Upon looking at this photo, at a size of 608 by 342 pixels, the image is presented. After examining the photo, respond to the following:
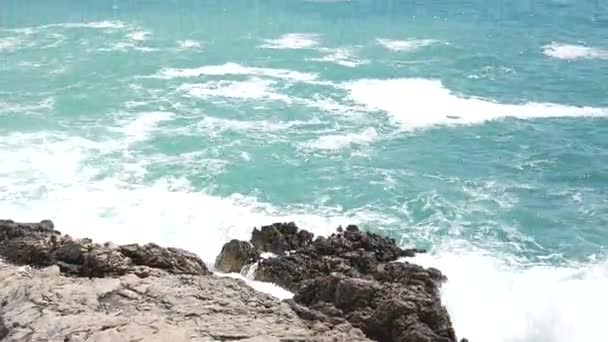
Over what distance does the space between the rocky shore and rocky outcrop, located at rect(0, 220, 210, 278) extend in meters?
0.02

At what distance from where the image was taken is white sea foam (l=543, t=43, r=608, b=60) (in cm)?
4562

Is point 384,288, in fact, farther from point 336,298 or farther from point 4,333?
point 4,333

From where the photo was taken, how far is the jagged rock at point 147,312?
14.0 m

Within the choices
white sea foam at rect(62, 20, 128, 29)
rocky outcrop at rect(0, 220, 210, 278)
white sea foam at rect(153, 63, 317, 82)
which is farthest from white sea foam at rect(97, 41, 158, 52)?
rocky outcrop at rect(0, 220, 210, 278)

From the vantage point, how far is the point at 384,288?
1608 cm

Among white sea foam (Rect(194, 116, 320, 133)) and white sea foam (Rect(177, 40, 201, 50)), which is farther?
white sea foam (Rect(177, 40, 201, 50))

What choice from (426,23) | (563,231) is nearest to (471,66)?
(426,23)

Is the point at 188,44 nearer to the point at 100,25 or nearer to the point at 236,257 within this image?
the point at 100,25

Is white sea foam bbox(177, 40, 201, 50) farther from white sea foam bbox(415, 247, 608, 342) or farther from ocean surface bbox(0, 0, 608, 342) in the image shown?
white sea foam bbox(415, 247, 608, 342)

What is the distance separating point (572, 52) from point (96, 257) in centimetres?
3642

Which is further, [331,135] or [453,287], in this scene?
[331,135]

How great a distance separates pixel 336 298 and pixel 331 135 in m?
18.1

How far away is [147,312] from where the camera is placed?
48.1ft

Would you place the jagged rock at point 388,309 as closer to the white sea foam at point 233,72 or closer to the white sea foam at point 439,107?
the white sea foam at point 439,107
